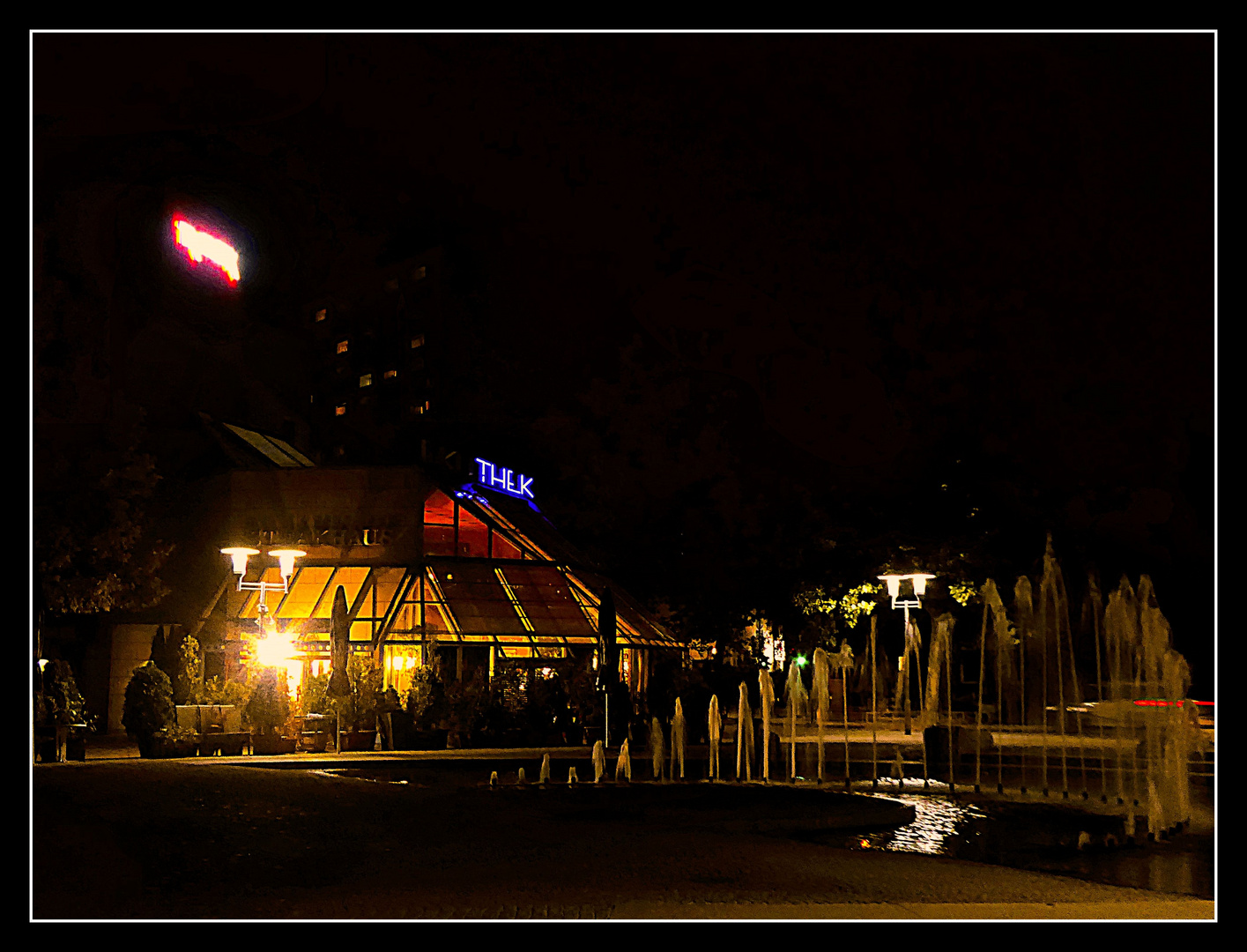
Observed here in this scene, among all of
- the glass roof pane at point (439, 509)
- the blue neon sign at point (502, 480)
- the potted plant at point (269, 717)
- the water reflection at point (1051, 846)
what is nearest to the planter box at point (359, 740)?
the potted plant at point (269, 717)

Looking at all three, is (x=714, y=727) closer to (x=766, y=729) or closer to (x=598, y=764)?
(x=766, y=729)

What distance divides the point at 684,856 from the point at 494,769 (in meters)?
9.36

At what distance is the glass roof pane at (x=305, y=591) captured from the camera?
91.9ft

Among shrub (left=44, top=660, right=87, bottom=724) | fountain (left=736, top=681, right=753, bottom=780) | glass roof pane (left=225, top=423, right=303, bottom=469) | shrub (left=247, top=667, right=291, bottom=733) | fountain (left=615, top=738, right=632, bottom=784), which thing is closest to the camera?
fountain (left=615, top=738, right=632, bottom=784)

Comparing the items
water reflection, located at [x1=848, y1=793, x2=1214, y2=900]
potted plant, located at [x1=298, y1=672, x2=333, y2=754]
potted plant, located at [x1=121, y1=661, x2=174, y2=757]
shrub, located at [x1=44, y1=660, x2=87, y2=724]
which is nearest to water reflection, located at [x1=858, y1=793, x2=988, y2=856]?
water reflection, located at [x1=848, y1=793, x2=1214, y2=900]

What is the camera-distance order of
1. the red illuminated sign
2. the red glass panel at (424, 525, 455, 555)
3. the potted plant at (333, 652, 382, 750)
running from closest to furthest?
the potted plant at (333, 652, 382, 750), the red glass panel at (424, 525, 455, 555), the red illuminated sign

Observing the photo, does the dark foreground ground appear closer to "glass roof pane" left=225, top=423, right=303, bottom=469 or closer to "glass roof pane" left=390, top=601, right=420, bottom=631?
"glass roof pane" left=390, top=601, right=420, bottom=631

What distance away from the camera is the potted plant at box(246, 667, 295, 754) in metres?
21.0

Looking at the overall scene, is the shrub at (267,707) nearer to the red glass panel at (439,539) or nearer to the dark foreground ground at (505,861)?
the dark foreground ground at (505,861)

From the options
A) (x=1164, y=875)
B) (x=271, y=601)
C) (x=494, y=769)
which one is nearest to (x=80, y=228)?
(x=271, y=601)

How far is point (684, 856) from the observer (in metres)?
9.85

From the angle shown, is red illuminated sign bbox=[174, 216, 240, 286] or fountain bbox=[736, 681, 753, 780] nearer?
fountain bbox=[736, 681, 753, 780]

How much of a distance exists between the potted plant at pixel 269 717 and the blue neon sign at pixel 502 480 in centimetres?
1149

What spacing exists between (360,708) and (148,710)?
4258mm
